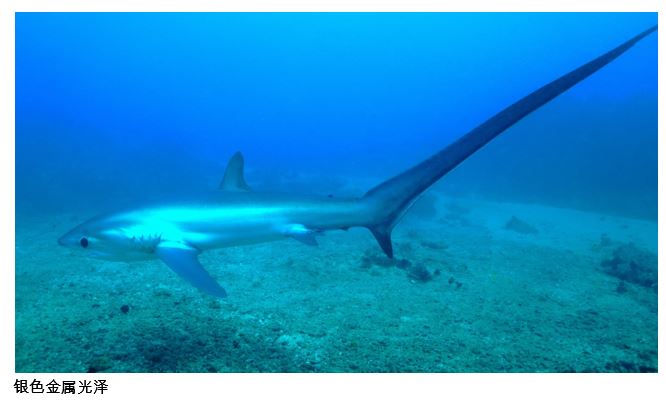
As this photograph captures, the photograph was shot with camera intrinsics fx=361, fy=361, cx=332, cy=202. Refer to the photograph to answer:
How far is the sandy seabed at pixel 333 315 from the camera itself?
4.24 m

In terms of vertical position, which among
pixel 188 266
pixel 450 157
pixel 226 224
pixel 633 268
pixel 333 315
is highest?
pixel 450 157

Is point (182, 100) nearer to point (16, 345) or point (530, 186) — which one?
point (530, 186)

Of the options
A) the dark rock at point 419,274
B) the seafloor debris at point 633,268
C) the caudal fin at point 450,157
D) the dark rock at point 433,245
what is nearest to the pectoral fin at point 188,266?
the caudal fin at point 450,157

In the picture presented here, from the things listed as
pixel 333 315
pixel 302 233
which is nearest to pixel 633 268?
pixel 333 315

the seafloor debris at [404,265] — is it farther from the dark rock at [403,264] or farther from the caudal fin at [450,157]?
the caudal fin at [450,157]

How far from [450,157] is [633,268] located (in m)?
9.19

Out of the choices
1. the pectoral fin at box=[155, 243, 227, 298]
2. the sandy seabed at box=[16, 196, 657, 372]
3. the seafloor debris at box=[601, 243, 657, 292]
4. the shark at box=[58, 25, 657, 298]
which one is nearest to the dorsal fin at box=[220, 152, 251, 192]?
the shark at box=[58, 25, 657, 298]

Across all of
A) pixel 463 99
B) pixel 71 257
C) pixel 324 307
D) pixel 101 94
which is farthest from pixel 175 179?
pixel 101 94

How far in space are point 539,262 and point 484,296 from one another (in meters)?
3.85

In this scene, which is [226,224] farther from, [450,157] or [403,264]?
[403,264]

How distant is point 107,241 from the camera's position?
370cm

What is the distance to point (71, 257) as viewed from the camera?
27.1 ft

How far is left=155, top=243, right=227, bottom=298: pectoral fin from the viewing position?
3.31 meters

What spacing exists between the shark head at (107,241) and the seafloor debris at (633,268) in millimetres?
10476
